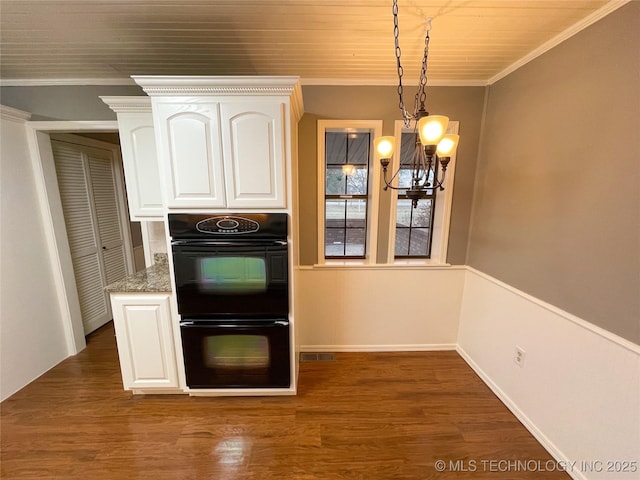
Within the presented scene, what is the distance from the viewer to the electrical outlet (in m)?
1.79

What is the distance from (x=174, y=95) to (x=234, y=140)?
0.44 m

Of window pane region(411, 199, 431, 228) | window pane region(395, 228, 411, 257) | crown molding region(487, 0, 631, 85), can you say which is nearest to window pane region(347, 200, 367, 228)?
window pane region(395, 228, 411, 257)

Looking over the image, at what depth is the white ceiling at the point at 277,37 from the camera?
1.34 metres

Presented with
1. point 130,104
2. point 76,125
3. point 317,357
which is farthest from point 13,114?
point 317,357

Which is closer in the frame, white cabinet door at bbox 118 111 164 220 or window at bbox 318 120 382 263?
white cabinet door at bbox 118 111 164 220

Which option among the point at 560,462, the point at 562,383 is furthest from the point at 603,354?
the point at 560,462

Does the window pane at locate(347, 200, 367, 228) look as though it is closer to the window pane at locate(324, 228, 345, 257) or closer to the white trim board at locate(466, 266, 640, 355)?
the window pane at locate(324, 228, 345, 257)

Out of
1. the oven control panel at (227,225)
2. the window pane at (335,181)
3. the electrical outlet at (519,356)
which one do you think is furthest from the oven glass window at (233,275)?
the electrical outlet at (519,356)

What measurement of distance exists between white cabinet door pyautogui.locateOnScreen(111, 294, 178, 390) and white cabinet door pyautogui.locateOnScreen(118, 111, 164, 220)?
661 mm

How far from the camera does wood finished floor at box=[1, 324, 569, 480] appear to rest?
1.48m

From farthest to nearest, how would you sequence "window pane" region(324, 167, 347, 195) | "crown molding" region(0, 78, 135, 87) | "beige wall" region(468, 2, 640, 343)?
1. "window pane" region(324, 167, 347, 195)
2. "crown molding" region(0, 78, 135, 87)
3. "beige wall" region(468, 2, 640, 343)

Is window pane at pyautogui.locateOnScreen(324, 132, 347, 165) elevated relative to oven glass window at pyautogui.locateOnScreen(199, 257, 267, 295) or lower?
elevated

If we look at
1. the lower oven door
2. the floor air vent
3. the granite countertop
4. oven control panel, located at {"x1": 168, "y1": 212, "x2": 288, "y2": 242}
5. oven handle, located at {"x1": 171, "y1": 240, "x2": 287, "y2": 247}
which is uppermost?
oven control panel, located at {"x1": 168, "y1": 212, "x2": 288, "y2": 242}

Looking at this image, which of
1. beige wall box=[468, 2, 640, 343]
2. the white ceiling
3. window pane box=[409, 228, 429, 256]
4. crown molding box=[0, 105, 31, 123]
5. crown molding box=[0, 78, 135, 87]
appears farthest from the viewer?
window pane box=[409, 228, 429, 256]
